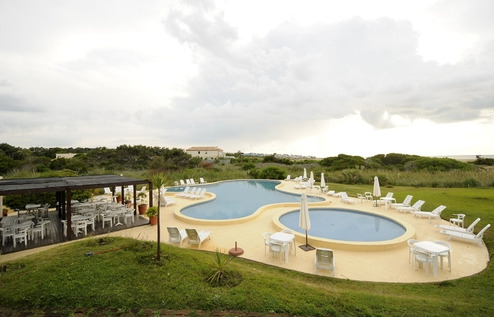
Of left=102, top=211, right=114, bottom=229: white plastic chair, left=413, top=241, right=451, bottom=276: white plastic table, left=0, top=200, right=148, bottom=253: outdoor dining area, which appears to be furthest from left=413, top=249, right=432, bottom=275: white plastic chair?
left=102, top=211, right=114, bottom=229: white plastic chair

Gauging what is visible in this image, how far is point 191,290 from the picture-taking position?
4.47m

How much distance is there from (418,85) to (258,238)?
1557 cm

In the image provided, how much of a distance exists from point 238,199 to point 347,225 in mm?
7919

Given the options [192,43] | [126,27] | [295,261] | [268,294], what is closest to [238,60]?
[192,43]

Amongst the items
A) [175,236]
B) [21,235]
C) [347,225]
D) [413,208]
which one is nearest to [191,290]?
[175,236]

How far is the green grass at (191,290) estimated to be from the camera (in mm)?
4098

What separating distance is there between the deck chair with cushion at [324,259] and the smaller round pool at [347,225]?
302 cm

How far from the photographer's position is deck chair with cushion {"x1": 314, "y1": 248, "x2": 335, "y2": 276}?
597cm

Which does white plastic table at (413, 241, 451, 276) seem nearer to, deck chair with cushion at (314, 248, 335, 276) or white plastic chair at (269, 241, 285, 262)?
deck chair with cushion at (314, 248, 335, 276)

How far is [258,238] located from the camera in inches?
338

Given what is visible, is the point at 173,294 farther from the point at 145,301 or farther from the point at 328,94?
the point at 328,94

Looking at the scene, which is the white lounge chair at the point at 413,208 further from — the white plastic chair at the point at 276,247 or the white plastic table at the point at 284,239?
the white plastic chair at the point at 276,247

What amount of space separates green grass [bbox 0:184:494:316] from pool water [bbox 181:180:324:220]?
6592mm

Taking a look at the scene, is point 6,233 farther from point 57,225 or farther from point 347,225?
point 347,225
